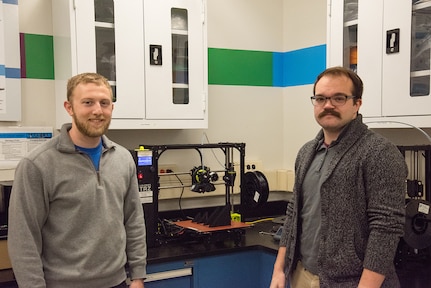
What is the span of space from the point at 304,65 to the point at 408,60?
1231 millimetres

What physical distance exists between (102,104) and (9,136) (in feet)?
3.67

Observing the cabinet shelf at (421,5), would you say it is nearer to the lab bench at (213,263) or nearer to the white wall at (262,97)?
the white wall at (262,97)

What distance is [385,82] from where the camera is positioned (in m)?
2.38

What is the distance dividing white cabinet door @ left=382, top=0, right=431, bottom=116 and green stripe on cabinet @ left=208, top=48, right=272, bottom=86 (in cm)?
131

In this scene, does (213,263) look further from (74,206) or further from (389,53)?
(389,53)

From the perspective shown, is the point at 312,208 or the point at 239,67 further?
the point at 239,67

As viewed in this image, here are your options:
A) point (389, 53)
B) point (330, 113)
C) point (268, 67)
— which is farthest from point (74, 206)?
point (268, 67)

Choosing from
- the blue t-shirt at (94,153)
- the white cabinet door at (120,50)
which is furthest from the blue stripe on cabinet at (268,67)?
the blue t-shirt at (94,153)

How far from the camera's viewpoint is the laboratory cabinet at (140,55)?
255 centimetres

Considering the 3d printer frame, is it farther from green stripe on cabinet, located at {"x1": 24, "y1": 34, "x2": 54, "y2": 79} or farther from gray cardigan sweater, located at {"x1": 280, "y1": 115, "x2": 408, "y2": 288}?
gray cardigan sweater, located at {"x1": 280, "y1": 115, "x2": 408, "y2": 288}

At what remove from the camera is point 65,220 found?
1.73 metres

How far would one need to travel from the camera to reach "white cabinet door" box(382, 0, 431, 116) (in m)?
2.24

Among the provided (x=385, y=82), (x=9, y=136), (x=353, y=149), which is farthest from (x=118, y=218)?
(x=385, y=82)

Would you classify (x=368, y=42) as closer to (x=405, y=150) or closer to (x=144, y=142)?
(x=405, y=150)
